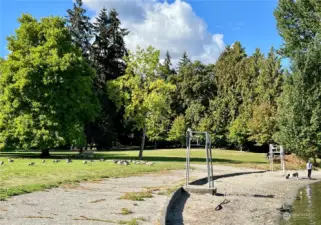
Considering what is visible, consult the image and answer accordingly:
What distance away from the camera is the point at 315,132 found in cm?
3647

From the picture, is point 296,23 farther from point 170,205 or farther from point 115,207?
point 115,207

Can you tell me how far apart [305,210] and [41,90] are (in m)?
26.6

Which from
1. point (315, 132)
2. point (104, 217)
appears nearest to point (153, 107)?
point (315, 132)

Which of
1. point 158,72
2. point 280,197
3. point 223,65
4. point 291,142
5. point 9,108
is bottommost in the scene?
point 280,197

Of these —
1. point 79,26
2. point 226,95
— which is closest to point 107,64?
point 79,26

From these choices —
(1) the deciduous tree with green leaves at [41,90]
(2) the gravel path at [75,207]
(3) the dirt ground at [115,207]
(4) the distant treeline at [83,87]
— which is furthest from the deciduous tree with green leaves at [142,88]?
(2) the gravel path at [75,207]

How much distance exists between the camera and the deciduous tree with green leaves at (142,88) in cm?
3544

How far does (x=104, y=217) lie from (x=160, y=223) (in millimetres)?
1450

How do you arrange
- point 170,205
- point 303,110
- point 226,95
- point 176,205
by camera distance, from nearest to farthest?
point 170,205 < point 176,205 < point 303,110 < point 226,95

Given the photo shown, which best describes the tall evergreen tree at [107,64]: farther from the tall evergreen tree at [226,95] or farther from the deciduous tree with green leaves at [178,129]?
the tall evergreen tree at [226,95]

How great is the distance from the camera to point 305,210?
45.0 ft

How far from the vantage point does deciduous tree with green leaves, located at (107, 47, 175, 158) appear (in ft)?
116

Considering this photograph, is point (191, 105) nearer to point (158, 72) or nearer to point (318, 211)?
point (158, 72)

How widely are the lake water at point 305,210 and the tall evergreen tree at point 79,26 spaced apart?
4063cm
